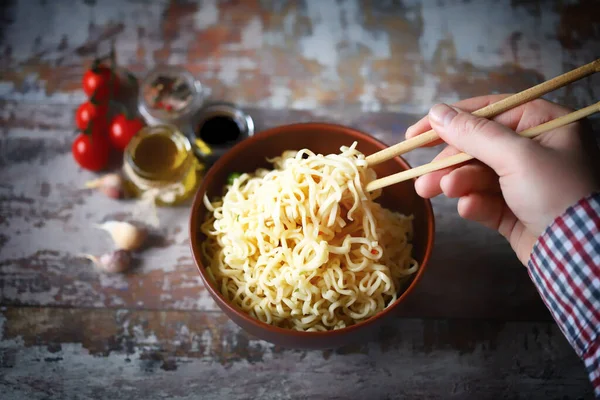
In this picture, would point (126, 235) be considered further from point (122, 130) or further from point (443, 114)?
point (443, 114)

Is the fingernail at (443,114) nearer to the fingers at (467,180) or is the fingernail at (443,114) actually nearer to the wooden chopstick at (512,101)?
the wooden chopstick at (512,101)

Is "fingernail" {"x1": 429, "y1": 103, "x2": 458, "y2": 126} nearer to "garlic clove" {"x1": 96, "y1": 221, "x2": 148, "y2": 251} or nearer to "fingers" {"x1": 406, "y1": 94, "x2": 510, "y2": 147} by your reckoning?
"fingers" {"x1": 406, "y1": 94, "x2": 510, "y2": 147}

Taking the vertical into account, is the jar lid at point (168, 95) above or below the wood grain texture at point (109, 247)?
above

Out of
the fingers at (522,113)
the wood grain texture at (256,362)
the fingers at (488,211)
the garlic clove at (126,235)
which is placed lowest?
the wood grain texture at (256,362)

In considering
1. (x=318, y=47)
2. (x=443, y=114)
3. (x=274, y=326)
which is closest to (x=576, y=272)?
(x=443, y=114)

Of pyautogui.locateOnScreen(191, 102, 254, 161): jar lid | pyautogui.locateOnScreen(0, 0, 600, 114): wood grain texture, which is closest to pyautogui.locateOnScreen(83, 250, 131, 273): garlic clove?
pyautogui.locateOnScreen(191, 102, 254, 161): jar lid

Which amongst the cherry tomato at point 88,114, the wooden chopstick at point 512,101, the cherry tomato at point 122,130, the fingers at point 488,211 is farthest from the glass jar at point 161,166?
the fingers at point 488,211

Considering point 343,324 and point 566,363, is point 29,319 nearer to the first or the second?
point 343,324
